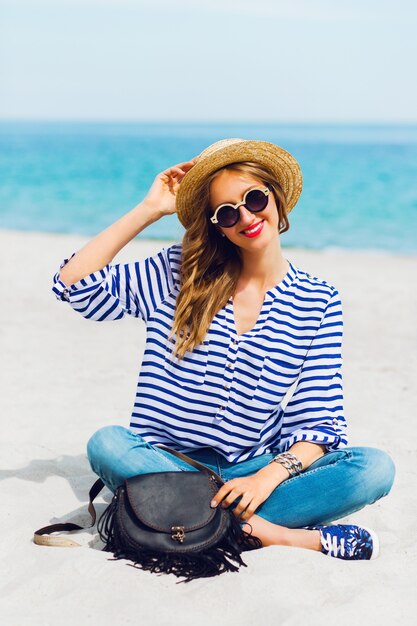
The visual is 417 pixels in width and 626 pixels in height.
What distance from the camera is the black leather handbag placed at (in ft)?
10.1

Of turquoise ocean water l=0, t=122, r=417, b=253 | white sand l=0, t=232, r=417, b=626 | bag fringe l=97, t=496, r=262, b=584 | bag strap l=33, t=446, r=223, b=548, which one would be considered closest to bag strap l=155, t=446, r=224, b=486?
bag strap l=33, t=446, r=223, b=548

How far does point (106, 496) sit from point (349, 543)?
1.28m

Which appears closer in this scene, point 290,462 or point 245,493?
point 245,493

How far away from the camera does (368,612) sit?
2.87m

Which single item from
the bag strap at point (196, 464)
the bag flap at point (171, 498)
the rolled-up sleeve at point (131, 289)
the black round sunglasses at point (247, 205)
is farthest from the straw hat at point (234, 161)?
the bag flap at point (171, 498)

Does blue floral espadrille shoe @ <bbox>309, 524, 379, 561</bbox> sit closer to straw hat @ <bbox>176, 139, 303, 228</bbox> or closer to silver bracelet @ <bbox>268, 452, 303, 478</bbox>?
silver bracelet @ <bbox>268, 452, 303, 478</bbox>

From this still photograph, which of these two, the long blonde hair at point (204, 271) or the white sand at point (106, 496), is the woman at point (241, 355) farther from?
the white sand at point (106, 496)

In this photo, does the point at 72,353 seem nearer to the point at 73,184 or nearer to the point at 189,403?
the point at 189,403

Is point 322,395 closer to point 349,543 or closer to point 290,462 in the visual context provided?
point 290,462

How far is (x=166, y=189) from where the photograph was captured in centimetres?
374

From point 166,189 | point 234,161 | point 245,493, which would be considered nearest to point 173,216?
point 166,189

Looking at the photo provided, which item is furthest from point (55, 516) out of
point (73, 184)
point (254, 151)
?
point (73, 184)

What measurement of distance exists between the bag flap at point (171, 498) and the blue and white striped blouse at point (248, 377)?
1.07ft

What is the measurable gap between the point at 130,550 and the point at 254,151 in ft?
5.21
